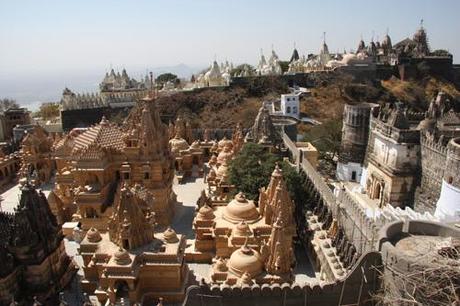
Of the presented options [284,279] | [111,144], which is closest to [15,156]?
[111,144]

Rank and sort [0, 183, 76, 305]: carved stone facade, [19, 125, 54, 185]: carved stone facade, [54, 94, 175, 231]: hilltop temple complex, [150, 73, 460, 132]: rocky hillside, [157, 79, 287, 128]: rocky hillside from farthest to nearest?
[150, 73, 460, 132]: rocky hillside → [157, 79, 287, 128]: rocky hillside → [19, 125, 54, 185]: carved stone facade → [54, 94, 175, 231]: hilltop temple complex → [0, 183, 76, 305]: carved stone facade

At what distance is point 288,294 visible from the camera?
11.6m

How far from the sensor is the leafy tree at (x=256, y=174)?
22797 mm

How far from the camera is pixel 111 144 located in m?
23.7

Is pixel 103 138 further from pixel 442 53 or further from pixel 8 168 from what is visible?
pixel 442 53

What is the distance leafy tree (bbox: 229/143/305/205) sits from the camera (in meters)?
22.8

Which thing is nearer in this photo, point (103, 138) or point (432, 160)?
point (103, 138)

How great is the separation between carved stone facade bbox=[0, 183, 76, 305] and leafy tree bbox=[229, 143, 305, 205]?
1116 centimetres

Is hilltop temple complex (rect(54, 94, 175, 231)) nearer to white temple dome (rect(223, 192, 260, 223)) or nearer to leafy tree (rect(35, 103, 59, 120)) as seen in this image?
white temple dome (rect(223, 192, 260, 223))

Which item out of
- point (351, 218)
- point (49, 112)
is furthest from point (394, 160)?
point (49, 112)

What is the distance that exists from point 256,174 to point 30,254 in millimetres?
13320

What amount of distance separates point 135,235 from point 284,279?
6.75m

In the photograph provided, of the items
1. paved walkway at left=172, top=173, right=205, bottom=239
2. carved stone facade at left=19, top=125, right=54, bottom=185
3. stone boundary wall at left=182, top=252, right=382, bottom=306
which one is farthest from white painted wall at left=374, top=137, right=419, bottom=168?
carved stone facade at left=19, top=125, right=54, bottom=185

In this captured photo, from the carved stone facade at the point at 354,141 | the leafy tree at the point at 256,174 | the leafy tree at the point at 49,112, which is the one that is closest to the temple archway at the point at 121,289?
the leafy tree at the point at 256,174
